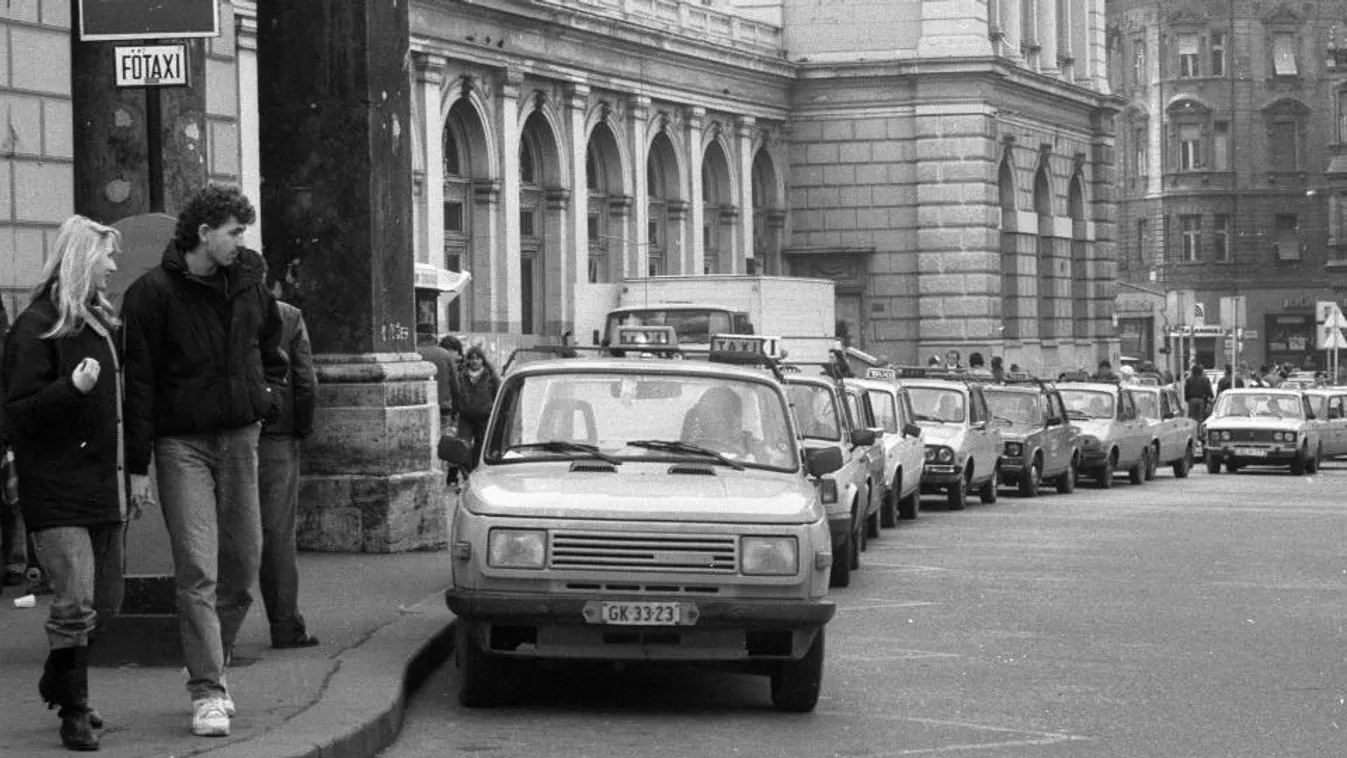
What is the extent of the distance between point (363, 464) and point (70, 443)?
869 centimetres

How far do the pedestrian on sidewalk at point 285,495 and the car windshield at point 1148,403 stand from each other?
108 feet

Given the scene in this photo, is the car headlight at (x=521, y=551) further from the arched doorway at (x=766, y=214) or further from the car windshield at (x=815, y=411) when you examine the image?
the arched doorway at (x=766, y=214)

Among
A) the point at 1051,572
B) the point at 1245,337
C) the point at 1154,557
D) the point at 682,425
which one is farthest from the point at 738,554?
the point at 1245,337

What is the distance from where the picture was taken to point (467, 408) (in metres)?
29.7

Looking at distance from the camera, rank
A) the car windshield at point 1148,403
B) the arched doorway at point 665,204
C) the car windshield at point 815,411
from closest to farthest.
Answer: the car windshield at point 815,411
the car windshield at point 1148,403
the arched doorway at point 665,204

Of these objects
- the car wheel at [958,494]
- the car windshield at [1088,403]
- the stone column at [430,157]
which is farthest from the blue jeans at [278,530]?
the stone column at [430,157]

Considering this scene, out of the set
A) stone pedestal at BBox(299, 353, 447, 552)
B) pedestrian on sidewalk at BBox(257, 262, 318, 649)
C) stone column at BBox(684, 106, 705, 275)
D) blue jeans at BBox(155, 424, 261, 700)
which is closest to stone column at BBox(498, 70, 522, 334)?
stone column at BBox(684, 106, 705, 275)

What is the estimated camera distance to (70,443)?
10164 mm

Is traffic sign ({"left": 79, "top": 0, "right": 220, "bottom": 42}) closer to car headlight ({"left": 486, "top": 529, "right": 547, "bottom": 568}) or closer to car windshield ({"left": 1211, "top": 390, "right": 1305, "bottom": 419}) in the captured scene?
car headlight ({"left": 486, "top": 529, "right": 547, "bottom": 568})

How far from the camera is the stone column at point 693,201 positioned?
5934cm

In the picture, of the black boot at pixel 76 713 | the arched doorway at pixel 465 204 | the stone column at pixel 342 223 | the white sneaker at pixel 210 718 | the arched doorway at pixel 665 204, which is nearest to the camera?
the black boot at pixel 76 713

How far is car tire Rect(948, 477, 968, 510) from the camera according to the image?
31.8 m

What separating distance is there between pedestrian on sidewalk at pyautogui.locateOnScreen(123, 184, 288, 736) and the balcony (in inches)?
1596

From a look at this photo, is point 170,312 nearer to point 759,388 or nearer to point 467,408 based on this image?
point 759,388
